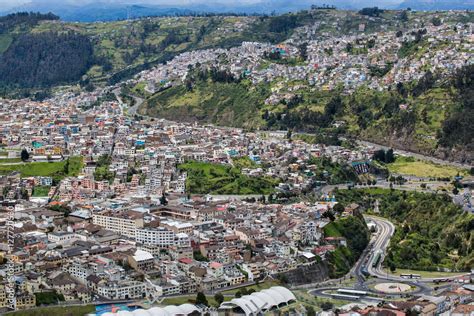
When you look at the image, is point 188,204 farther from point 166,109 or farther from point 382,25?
point 382,25

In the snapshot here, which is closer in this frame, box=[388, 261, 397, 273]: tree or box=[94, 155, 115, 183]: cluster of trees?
box=[388, 261, 397, 273]: tree

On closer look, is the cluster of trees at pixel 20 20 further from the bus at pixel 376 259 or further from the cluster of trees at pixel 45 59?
the bus at pixel 376 259

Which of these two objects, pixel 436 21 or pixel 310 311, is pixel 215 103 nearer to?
pixel 436 21

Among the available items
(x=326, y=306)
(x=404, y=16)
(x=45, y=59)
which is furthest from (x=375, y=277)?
(x=45, y=59)

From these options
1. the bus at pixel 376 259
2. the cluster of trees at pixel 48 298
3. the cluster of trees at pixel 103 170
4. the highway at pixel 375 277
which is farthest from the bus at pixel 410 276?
the cluster of trees at pixel 103 170

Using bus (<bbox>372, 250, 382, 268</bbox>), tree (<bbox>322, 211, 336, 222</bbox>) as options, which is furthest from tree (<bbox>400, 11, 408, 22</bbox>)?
bus (<bbox>372, 250, 382, 268</bbox>)

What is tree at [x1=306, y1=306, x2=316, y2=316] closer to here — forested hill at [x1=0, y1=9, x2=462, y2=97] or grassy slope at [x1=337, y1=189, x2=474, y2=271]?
grassy slope at [x1=337, y1=189, x2=474, y2=271]
